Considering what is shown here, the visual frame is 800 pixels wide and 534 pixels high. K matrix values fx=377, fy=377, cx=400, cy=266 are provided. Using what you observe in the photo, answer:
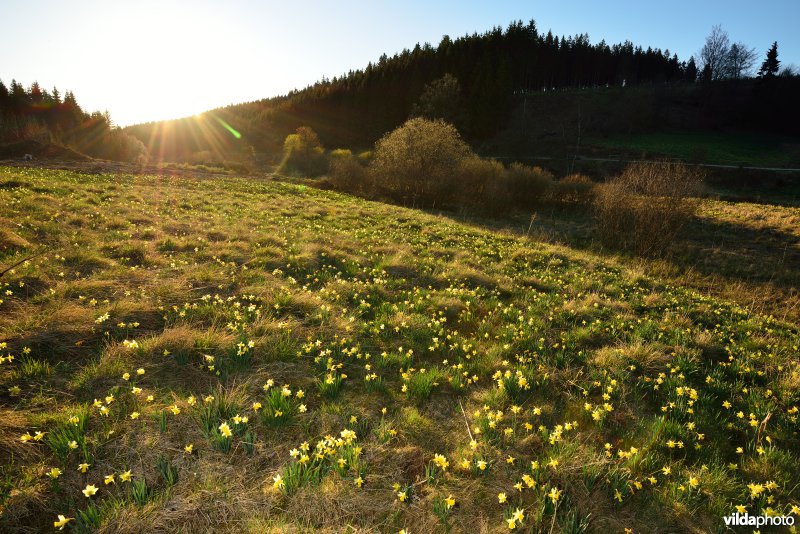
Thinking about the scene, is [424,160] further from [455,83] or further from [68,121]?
[68,121]

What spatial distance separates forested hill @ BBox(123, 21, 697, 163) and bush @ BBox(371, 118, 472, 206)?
38.0 m

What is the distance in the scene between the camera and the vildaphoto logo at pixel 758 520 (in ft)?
11.0

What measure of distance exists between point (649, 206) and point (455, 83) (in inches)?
2330

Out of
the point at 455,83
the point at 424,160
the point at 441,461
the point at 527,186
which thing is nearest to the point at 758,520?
the point at 441,461

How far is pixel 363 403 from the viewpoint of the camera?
4.82 metres

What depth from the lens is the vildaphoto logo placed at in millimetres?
3342

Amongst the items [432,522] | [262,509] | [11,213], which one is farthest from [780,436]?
[11,213]

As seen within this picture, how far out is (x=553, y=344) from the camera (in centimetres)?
682

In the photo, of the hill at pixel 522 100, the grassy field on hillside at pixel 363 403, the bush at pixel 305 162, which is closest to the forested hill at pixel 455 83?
the hill at pixel 522 100

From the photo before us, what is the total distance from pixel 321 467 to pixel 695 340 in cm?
741

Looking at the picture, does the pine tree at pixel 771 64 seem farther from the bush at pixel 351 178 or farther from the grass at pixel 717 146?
the bush at pixel 351 178

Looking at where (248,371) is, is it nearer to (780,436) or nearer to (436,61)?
(780,436)

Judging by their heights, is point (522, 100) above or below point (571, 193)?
above

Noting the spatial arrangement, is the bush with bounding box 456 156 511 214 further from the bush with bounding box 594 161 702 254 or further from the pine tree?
the pine tree
